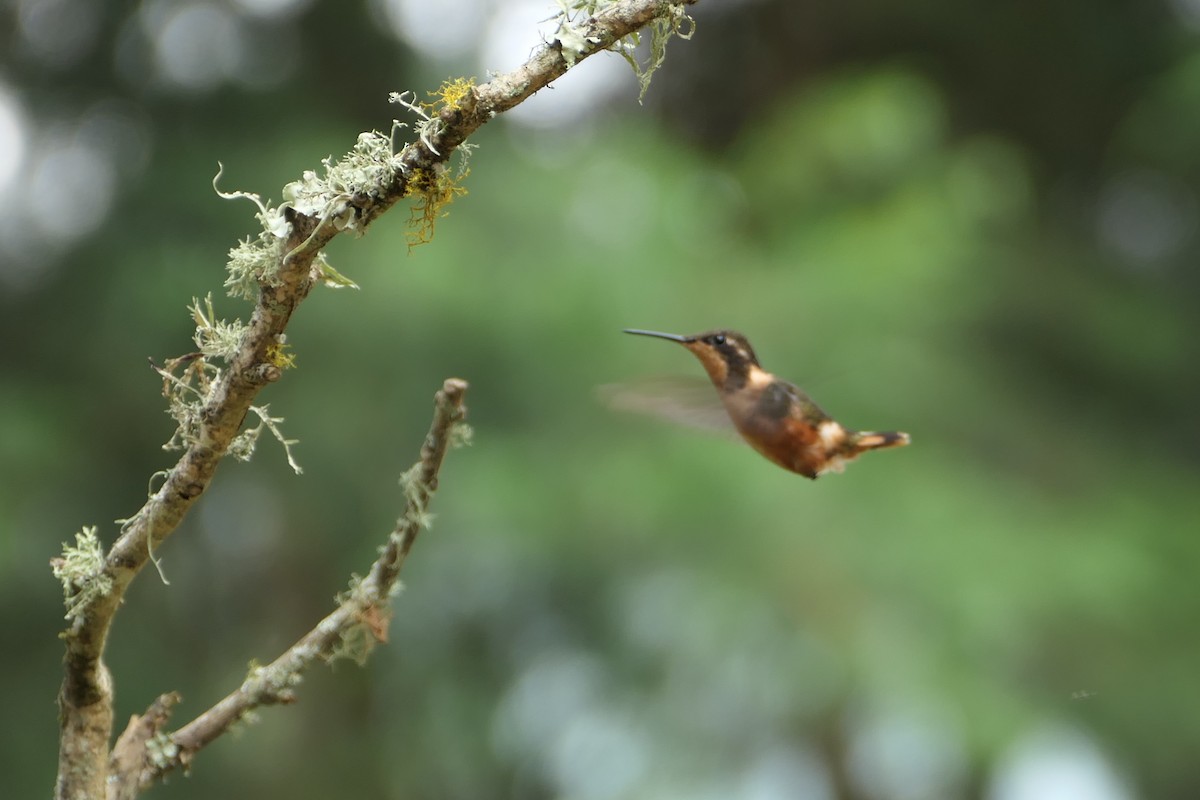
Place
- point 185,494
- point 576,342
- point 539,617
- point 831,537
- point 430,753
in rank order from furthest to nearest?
1. point 430,753
2. point 539,617
3. point 576,342
4. point 831,537
5. point 185,494

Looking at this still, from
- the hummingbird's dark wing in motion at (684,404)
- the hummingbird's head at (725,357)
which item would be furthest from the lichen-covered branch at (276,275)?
the hummingbird's dark wing in motion at (684,404)

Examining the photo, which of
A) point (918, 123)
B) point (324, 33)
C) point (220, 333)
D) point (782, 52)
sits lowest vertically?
point (220, 333)

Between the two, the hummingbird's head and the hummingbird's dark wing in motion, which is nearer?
the hummingbird's head

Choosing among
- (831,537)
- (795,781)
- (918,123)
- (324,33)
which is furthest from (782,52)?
(795,781)

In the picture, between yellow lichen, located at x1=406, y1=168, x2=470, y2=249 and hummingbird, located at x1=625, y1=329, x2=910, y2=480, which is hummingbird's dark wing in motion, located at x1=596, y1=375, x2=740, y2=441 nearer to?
hummingbird, located at x1=625, y1=329, x2=910, y2=480

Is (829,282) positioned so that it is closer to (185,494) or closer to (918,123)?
(918,123)

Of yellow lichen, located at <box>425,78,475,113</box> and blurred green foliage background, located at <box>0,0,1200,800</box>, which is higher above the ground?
blurred green foliage background, located at <box>0,0,1200,800</box>

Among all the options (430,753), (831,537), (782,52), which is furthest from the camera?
A: (782,52)

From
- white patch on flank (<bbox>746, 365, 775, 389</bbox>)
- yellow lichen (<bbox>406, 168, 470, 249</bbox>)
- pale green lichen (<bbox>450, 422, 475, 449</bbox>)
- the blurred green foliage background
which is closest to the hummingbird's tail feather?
white patch on flank (<bbox>746, 365, 775, 389</bbox>)
